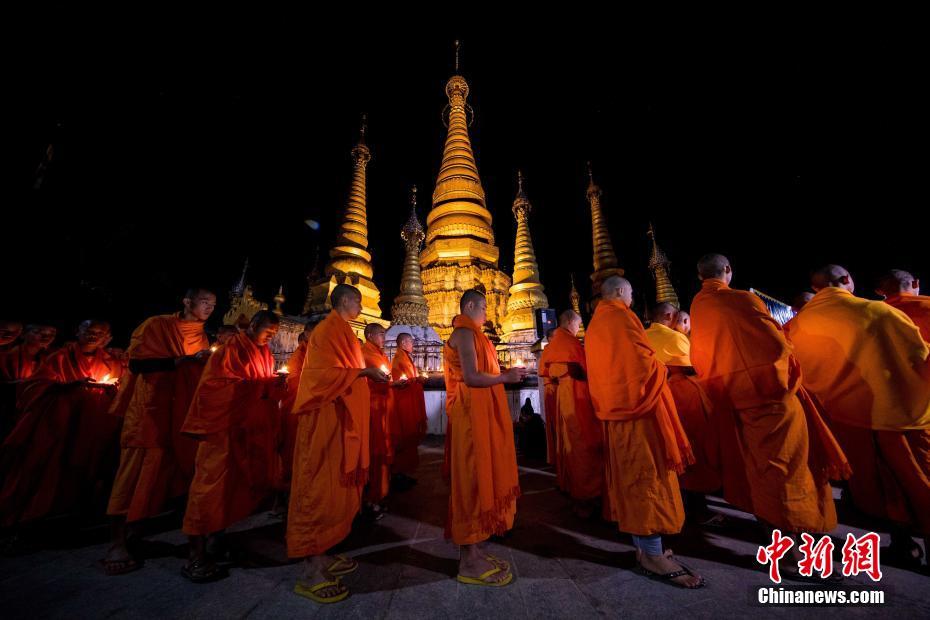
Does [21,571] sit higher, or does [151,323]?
[151,323]

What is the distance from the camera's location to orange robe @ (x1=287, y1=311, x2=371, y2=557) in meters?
2.21

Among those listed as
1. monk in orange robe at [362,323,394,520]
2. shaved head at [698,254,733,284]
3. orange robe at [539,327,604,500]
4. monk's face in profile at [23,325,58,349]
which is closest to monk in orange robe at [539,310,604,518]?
orange robe at [539,327,604,500]

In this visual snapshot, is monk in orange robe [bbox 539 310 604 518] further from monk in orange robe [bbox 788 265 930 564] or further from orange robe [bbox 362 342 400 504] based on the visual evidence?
orange robe [bbox 362 342 400 504]

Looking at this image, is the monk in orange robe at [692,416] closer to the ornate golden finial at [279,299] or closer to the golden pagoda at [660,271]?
the golden pagoda at [660,271]

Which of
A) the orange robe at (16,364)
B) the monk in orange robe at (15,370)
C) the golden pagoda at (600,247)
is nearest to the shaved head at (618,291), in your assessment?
the monk in orange robe at (15,370)

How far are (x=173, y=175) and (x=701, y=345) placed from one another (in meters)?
14.8

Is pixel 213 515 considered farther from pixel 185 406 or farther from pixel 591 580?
pixel 591 580

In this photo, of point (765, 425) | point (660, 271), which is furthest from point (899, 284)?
point (660, 271)

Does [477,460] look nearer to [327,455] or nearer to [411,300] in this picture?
[327,455]

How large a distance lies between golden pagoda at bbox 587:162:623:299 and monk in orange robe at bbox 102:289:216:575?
68.1 feet

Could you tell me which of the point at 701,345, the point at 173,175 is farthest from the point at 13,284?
the point at 701,345

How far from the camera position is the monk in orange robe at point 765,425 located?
2280mm

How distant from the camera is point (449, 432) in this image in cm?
245

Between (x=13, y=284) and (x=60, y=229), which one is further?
(x=60, y=229)
